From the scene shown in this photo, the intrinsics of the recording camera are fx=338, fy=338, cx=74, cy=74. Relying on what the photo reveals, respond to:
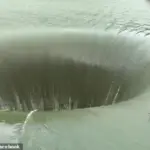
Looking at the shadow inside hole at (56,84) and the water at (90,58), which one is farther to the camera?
the shadow inside hole at (56,84)

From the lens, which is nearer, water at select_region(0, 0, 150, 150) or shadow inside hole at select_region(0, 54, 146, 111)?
water at select_region(0, 0, 150, 150)

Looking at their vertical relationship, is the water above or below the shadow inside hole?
above

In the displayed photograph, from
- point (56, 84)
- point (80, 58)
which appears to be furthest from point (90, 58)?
point (56, 84)

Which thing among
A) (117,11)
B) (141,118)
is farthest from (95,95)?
(117,11)

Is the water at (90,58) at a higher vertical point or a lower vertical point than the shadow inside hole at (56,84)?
A: higher

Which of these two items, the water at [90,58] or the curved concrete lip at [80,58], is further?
the curved concrete lip at [80,58]

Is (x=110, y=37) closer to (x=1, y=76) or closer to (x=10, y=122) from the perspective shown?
(x=1, y=76)

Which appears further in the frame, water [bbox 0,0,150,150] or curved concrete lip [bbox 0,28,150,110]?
curved concrete lip [bbox 0,28,150,110]

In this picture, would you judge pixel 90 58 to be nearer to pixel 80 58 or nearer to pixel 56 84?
pixel 80 58
